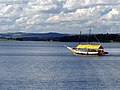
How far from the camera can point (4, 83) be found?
65.2 meters

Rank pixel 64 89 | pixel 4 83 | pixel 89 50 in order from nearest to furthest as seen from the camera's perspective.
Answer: pixel 64 89 < pixel 4 83 < pixel 89 50

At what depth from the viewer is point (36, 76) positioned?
76.1 metres

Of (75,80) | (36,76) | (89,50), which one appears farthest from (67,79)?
(89,50)

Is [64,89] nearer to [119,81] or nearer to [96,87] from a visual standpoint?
[96,87]

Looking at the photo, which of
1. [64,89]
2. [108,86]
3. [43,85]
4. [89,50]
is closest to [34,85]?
[43,85]

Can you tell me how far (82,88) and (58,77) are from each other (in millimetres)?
13842

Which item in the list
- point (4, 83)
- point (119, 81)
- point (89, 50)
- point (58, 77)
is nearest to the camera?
point (4, 83)

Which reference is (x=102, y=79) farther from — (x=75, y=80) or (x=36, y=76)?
(x=36, y=76)

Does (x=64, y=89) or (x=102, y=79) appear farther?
(x=102, y=79)

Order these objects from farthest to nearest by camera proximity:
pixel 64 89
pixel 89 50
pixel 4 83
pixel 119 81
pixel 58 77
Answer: pixel 89 50, pixel 58 77, pixel 119 81, pixel 4 83, pixel 64 89

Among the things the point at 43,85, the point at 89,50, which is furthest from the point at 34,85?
the point at 89,50

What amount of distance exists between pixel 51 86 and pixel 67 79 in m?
8.92

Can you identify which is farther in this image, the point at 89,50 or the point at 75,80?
the point at 89,50

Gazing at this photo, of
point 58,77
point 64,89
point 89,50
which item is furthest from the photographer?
point 89,50
